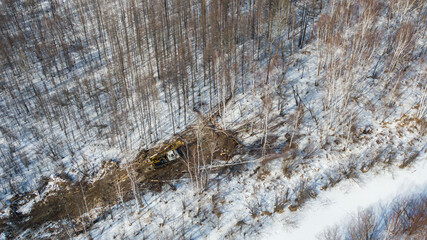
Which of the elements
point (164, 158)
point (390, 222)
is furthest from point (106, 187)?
point (390, 222)

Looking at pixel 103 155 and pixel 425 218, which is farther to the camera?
pixel 103 155

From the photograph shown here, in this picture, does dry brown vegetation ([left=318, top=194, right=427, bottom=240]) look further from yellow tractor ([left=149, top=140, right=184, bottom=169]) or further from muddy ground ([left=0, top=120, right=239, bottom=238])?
yellow tractor ([left=149, top=140, right=184, bottom=169])

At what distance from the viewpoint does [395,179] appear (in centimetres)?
2639

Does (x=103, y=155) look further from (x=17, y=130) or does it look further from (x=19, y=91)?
(x=19, y=91)

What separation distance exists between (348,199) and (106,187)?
23708 mm

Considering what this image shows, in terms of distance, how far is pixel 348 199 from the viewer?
83.8 ft

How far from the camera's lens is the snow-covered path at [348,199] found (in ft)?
78.6

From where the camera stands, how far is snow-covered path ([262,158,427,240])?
944 inches

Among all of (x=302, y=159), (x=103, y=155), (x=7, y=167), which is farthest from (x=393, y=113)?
(x=7, y=167)

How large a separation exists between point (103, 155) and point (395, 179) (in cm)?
3041

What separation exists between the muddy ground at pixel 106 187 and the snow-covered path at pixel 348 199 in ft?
30.6

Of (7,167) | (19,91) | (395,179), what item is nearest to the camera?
(395,179)

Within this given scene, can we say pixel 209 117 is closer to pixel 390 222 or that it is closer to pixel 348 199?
pixel 348 199

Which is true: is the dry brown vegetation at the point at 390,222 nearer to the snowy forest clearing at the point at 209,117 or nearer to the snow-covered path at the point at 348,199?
the snow-covered path at the point at 348,199
